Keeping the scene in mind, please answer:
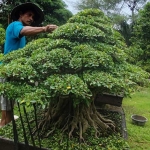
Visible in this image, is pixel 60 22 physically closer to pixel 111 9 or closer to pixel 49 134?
pixel 49 134

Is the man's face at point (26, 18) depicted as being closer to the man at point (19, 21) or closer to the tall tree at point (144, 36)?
the man at point (19, 21)

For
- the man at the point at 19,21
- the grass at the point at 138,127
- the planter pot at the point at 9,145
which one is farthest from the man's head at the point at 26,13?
the grass at the point at 138,127

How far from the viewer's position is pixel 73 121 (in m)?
2.12

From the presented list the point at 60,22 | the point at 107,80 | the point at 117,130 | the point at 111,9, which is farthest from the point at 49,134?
the point at 111,9

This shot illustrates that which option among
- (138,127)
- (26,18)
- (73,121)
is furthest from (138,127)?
(26,18)

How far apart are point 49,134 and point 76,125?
0.88 ft

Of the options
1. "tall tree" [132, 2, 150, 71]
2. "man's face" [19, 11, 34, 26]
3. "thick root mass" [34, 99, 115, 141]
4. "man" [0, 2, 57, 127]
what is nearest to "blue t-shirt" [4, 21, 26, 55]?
"man" [0, 2, 57, 127]

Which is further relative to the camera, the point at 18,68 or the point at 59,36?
the point at 59,36

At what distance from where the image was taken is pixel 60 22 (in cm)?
726

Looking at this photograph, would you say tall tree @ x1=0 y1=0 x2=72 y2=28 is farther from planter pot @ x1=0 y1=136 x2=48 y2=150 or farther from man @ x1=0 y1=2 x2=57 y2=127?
planter pot @ x1=0 y1=136 x2=48 y2=150

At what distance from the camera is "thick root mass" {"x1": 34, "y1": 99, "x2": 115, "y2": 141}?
2.11 m

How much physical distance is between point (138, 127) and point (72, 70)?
74.3 inches

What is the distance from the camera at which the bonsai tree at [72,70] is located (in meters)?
1.45

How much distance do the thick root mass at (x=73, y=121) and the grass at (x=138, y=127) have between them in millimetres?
442
